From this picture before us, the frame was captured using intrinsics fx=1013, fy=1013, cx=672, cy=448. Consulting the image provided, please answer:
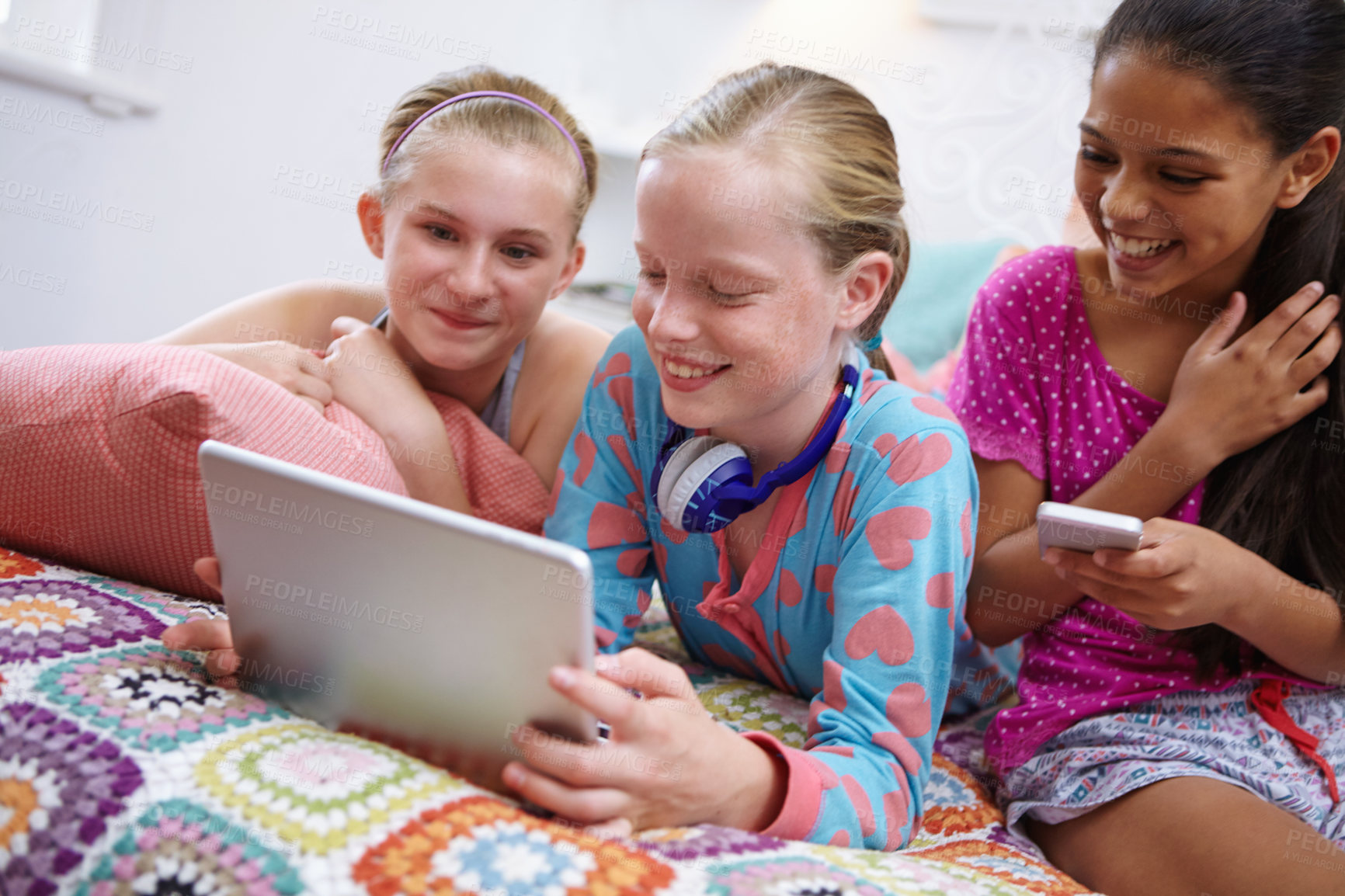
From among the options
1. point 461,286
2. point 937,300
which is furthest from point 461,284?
point 937,300

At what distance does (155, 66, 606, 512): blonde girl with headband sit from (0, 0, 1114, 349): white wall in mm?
754

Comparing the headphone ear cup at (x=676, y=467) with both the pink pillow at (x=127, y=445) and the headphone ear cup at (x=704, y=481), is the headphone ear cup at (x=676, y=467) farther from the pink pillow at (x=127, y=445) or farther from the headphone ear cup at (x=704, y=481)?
the pink pillow at (x=127, y=445)

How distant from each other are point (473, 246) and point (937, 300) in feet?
4.31

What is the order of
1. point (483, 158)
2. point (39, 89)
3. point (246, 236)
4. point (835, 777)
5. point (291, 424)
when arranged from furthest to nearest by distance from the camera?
point (246, 236)
point (39, 89)
point (483, 158)
point (291, 424)
point (835, 777)

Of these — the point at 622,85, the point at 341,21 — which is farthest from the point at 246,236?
the point at 622,85

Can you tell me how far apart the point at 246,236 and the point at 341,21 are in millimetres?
540

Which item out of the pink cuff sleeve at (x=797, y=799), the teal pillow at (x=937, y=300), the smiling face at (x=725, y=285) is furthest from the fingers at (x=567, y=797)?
the teal pillow at (x=937, y=300)

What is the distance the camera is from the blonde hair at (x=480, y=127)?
1.22m

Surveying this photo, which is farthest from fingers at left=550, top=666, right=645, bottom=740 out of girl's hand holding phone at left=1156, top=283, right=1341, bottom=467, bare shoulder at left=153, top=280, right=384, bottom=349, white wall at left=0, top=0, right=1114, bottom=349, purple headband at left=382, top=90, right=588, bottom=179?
white wall at left=0, top=0, right=1114, bottom=349

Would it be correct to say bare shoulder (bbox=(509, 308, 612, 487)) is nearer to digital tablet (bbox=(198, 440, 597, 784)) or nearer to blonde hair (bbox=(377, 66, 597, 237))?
blonde hair (bbox=(377, 66, 597, 237))

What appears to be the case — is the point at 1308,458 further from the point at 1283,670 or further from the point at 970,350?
the point at 970,350

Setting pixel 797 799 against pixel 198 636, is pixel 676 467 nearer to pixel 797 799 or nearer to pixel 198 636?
pixel 797 799

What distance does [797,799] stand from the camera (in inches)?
30.4

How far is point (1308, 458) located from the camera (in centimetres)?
108
